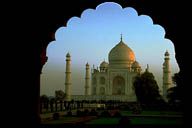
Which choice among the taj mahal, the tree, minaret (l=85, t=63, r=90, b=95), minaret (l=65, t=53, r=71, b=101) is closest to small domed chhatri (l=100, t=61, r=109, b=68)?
the taj mahal

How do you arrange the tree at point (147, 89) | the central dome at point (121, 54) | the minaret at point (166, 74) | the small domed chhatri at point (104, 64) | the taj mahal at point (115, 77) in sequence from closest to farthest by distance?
the tree at point (147, 89) → the minaret at point (166, 74) → the taj mahal at point (115, 77) → the central dome at point (121, 54) → the small domed chhatri at point (104, 64)

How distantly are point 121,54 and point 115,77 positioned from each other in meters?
3.37

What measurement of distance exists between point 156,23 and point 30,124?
2052 millimetres

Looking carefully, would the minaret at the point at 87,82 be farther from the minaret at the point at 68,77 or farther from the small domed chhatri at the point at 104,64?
the minaret at the point at 68,77

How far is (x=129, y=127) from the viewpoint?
534 cm

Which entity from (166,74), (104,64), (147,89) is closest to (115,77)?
(104,64)

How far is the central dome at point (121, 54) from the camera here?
42.0 metres

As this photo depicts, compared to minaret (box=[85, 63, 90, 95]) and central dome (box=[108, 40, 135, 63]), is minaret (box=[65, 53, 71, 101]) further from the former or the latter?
central dome (box=[108, 40, 135, 63])

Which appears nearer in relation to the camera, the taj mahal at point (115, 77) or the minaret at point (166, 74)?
the minaret at point (166, 74)

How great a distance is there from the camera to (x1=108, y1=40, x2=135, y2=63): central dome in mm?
41969

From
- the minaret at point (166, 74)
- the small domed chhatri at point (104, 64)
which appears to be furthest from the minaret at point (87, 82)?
the minaret at point (166, 74)

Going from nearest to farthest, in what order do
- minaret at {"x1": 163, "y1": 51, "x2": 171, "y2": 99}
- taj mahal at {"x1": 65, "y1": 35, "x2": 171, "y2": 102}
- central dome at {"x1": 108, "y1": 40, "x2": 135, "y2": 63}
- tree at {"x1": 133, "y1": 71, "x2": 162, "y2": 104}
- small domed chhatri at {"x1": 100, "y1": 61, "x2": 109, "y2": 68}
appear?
tree at {"x1": 133, "y1": 71, "x2": 162, "y2": 104}
minaret at {"x1": 163, "y1": 51, "x2": 171, "y2": 99}
taj mahal at {"x1": 65, "y1": 35, "x2": 171, "y2": 102}
central dome at {"x1": 108, "y1": 40, "x2": 135, "y2": 63}
small domed chhatri at {"x1": 100, "y1": 61, "x2": 109, "y2": 68}

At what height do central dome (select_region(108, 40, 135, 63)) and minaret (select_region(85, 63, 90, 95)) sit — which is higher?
central dome (select_region(108, 40, 135, 63))

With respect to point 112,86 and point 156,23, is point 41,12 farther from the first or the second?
point 112,86
